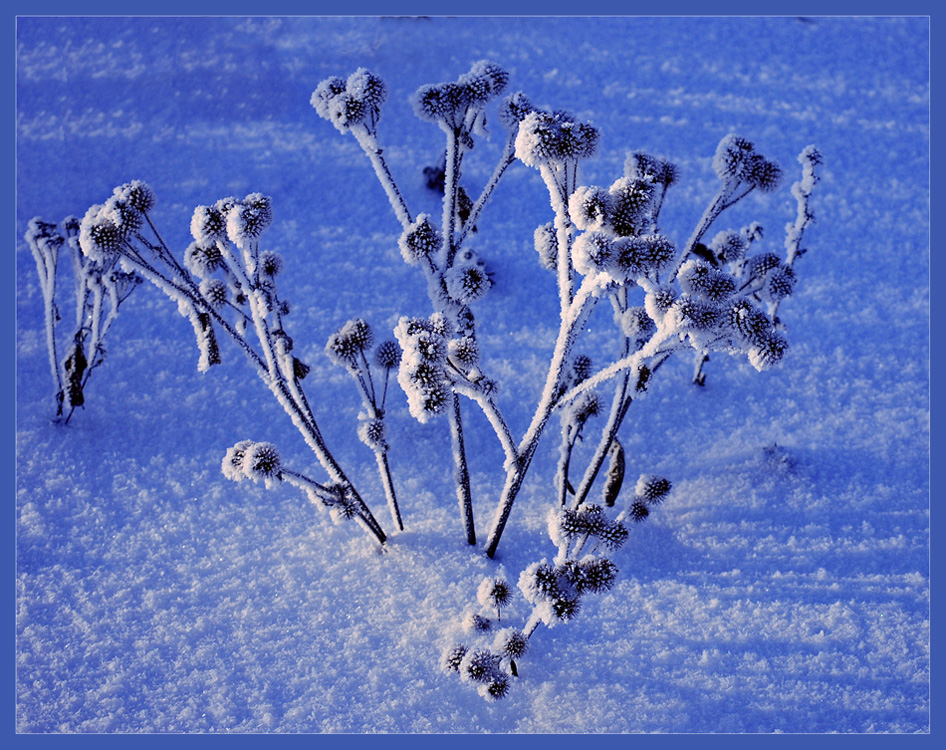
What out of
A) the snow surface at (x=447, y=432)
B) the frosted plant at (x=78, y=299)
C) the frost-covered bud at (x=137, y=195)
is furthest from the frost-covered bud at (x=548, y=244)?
the frosted plant at (x=78, y=299)

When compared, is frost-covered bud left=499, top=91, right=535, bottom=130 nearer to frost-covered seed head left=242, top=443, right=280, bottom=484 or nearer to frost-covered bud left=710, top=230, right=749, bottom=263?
frost-covered bud left=710, top=230, right=749, bottom=263

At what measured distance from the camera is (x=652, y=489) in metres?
2.33

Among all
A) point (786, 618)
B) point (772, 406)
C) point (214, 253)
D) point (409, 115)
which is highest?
point (409, 115)

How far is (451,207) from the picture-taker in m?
1.99

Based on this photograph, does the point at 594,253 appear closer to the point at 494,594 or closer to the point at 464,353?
the point at 464,353

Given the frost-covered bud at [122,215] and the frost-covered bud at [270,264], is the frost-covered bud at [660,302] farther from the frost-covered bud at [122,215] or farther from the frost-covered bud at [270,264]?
the frost-covered bud at [122,215]

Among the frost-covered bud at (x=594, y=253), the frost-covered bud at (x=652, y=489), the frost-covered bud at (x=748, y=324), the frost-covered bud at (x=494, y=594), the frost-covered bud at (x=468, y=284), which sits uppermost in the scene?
the frost-covered bud at (x=594, y=253)

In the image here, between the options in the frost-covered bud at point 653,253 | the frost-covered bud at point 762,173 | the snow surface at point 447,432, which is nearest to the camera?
the frost-covered bud at point 653,253

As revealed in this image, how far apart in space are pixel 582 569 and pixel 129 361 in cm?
220

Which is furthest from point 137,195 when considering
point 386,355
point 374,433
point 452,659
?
point 452,659

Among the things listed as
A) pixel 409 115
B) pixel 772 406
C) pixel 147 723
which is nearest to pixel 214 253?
pixel 147 723

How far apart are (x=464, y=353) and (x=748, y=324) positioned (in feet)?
2.14

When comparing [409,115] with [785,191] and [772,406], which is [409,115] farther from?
[772,406]

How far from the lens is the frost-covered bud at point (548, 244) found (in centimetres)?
204
